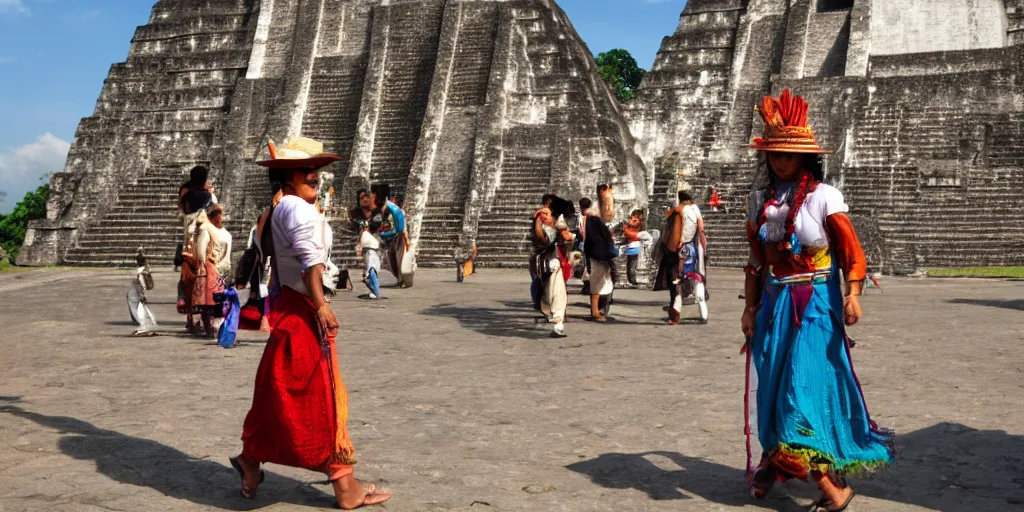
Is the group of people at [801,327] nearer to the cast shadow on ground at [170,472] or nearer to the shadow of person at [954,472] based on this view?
the shadow of person at [954,472]

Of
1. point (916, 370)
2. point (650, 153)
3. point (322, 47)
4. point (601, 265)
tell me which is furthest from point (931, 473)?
point (322, 47)

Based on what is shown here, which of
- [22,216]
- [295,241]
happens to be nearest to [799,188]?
[295,241]

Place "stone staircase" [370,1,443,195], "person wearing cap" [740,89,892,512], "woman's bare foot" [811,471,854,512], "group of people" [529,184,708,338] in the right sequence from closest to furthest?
"woman's bare foot" [811,471,854,512] < "person wearing cap" [740,89,892,512] < "group of people" [529,184,708,338] < "stone staircase" [370,1,443,195]

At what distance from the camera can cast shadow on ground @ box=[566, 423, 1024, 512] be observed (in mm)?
5277

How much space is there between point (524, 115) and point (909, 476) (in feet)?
67.8

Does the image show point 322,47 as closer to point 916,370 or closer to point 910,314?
point 910,314

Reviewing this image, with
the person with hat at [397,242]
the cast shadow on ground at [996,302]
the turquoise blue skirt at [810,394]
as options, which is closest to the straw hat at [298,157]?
the turquoise blue skirt at [810,394]

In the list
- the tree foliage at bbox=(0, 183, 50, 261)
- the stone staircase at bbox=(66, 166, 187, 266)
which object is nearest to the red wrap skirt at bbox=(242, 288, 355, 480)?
the stone staircase at bbox=(66, 166, 187, 266)

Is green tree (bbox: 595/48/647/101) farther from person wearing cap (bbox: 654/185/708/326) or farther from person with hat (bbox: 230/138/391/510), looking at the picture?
person with hat (bbox: 230/138/391/510)

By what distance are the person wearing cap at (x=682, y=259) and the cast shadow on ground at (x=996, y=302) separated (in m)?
3.89

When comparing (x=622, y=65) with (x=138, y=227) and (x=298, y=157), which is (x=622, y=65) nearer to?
(x=138, y=227)

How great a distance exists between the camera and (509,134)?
25250 millimetres

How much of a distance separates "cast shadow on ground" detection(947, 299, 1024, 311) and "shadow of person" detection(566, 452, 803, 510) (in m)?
8.87

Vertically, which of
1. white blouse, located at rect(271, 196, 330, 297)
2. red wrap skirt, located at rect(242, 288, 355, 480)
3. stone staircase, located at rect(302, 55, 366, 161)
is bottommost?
red wrap skirt, located at rect(242, 288, 355, 480)
